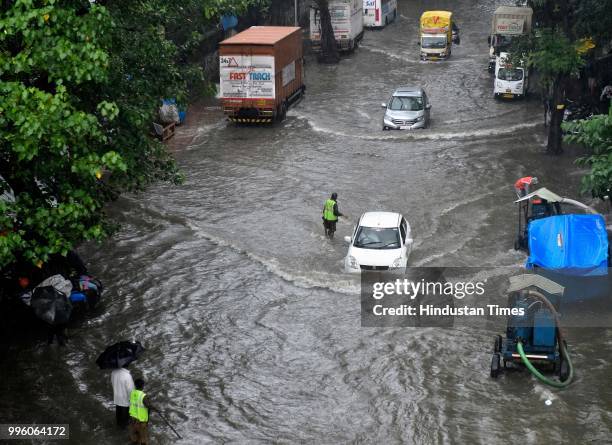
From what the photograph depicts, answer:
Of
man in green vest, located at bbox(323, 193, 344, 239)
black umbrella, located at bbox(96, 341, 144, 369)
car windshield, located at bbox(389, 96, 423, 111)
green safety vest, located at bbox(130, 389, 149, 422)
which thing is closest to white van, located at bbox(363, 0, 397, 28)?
car windshield, located at bbox(389, 96, 423, 111)

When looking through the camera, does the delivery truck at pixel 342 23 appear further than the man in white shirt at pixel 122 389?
Yes

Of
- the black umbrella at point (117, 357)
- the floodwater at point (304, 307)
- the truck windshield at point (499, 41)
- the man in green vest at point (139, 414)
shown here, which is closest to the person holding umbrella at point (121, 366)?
the black umbrella at point (117, 357)

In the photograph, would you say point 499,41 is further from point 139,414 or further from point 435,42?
point 139,414

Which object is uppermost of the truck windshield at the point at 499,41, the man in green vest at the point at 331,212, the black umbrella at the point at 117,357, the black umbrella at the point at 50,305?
the black umbrella at the point at 117,357

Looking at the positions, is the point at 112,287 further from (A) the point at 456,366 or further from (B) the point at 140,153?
(A) the point at 456,366

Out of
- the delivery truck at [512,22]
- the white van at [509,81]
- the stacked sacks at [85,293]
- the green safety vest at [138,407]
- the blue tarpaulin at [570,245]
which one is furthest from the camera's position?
the delivery truck at [512,22]

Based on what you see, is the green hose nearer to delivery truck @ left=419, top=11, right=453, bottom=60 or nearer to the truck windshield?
the truck windshield

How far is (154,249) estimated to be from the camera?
24062mm

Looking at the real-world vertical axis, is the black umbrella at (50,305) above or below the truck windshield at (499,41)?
above

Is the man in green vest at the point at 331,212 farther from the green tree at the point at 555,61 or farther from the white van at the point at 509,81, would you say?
the white van at the point at 509,81

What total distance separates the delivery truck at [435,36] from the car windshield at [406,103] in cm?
1372

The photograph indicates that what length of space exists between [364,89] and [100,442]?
30.8 metres

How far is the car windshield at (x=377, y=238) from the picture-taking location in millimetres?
21656

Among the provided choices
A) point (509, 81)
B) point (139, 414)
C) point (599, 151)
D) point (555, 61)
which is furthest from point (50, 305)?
point (509, 81)
